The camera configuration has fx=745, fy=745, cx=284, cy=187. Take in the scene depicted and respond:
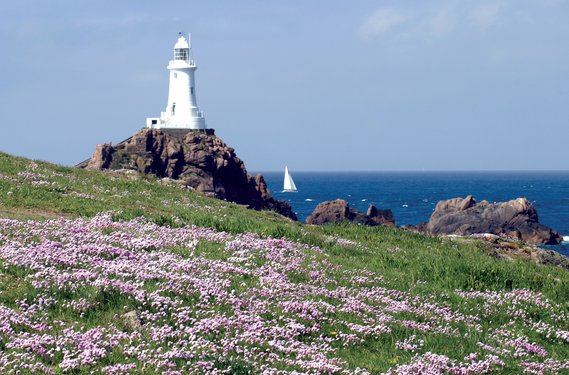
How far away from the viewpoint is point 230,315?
1337cm

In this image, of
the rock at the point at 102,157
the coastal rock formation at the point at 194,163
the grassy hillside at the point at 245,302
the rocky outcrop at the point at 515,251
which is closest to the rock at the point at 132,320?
the grassy hillside at the point at 245,302

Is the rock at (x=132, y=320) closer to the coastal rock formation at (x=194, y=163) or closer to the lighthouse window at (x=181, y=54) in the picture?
the coastal rock formation at (x=194, y=163)

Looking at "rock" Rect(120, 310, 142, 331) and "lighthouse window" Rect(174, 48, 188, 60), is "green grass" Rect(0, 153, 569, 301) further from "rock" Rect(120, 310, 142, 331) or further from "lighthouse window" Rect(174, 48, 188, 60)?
"lighthouse window" Rect(174, 48, 188, 60)

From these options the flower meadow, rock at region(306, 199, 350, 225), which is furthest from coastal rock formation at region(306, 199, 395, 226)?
the flower meadow

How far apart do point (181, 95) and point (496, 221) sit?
184 feet

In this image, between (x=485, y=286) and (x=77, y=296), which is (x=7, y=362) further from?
(x=485, y=286)

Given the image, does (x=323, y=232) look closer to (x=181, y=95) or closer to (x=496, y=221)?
(x=496, y=221)

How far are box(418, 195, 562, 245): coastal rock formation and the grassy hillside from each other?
79478mm

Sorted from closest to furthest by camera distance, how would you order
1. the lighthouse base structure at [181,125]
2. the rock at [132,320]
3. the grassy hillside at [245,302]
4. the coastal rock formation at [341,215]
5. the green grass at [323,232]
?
the grassy hillside at [245,302], the rock at [132,320], the green grass at [323,232], the coastal rock formation at [341,215], the lighthouse base structure at [181,125]

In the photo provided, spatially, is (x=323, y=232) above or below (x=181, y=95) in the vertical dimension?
below

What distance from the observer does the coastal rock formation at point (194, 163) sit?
97.7m

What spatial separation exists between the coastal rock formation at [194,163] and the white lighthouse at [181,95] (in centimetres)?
1537

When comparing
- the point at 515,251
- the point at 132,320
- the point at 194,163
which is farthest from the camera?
the point at 194,163

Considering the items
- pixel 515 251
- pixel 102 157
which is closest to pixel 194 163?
pixel 102 157
